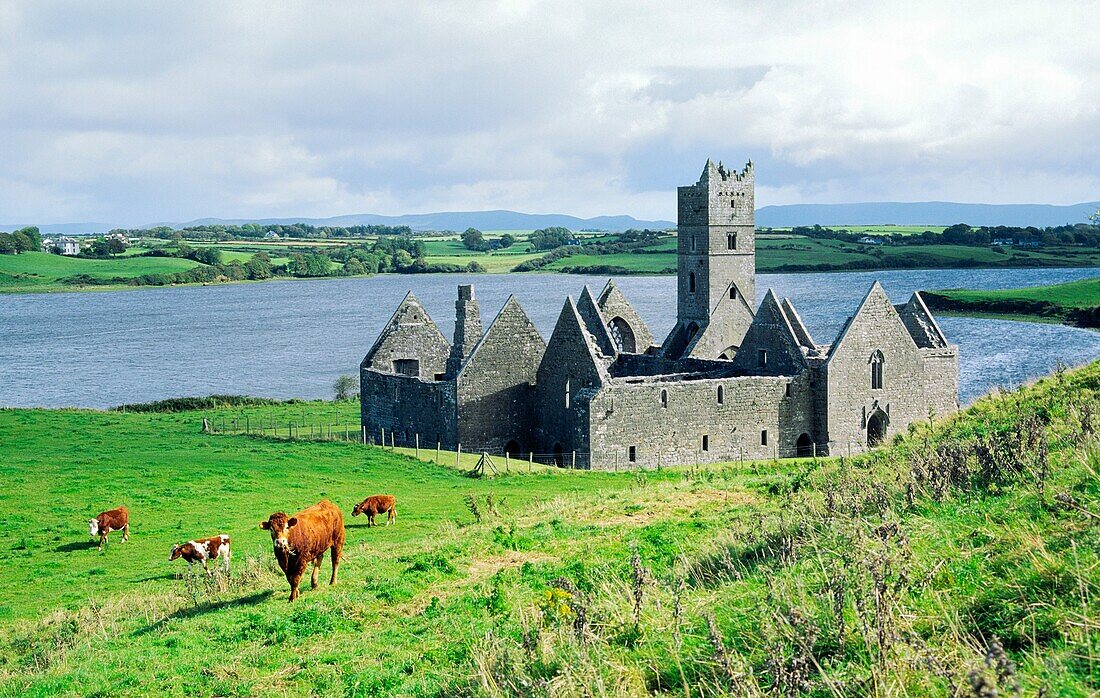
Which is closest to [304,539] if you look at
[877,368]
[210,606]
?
[210,606]

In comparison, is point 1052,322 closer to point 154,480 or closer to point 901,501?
point 154,480

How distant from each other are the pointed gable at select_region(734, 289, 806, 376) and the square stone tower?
7.45 meters

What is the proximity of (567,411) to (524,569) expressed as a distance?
2125 centimetres

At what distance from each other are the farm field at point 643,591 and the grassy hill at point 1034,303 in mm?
88786

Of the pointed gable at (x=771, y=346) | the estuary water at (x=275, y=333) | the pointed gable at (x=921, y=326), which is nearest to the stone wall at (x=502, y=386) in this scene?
the pointed gable at (x=771, y=346)

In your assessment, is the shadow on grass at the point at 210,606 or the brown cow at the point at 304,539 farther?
the shadow on grass at the point at 210,606

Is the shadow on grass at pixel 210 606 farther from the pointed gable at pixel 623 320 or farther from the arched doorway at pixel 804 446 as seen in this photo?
the pointed gable at pixel 623 320

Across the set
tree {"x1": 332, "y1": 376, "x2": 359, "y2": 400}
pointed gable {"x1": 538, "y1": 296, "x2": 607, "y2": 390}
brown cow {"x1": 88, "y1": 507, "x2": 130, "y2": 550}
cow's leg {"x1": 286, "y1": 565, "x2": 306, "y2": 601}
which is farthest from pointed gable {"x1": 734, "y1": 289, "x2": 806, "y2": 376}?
tree {"x1": 332, "y1": 376, "x2": 359, "y2": 400}

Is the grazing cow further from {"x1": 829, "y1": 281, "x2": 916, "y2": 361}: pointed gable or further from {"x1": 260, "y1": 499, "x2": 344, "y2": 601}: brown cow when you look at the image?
{"x1": 829, "y1": 281, "x2": 916, "y2": 361}: pointed gable

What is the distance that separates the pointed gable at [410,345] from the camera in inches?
1676

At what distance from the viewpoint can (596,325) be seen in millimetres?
40438

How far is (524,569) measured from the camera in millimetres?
14758

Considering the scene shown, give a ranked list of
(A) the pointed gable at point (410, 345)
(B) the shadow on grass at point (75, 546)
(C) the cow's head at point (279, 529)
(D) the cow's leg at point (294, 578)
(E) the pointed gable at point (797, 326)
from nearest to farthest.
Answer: (C) the cow's head at point (279, 529) < (D) the cow's leg at point (294, 578) < (B) the shadow on grass at point (75, 546) < (E) the pointed gable at point (797, 326) < (A) the pointed gable at point (410, 345)

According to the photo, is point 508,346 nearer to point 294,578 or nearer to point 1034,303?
point 294,578
